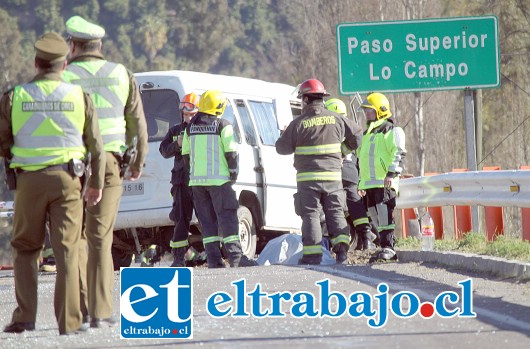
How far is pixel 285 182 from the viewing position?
18.3 metres

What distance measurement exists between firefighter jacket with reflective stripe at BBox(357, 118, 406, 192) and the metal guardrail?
3.42 feet

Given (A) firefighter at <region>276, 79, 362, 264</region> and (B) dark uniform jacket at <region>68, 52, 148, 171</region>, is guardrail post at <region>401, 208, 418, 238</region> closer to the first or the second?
(A) firefighter at <region>276, 79, 362, 264</region>

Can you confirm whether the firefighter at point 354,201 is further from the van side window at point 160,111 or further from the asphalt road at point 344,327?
the asphalt road at point 344,327

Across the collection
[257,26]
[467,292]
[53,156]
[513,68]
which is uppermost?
[257,26]

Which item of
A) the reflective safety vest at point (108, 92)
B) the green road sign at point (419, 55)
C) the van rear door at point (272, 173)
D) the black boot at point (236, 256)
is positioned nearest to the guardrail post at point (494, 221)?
the van rear door at point (272, 173)

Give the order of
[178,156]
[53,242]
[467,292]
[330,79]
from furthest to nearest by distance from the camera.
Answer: [330,79] < [178,156] < [467,292] < [53,242]

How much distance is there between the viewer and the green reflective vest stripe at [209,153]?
1596cm

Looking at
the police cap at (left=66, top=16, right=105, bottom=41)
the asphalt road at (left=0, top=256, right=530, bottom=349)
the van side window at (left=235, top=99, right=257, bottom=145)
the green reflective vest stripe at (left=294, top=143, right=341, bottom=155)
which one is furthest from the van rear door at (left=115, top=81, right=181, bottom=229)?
the police cap at (left=66, top=16, right=105, bottom=41)

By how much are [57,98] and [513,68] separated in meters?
43.2

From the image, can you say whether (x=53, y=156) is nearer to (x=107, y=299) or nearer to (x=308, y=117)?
(x=107, y=299)

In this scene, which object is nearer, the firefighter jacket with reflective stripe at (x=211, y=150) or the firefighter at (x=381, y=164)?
the firefighter at (x=381, y=164)

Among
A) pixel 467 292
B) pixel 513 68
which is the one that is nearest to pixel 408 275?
pixel 467 292

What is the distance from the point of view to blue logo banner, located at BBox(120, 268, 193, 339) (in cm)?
867

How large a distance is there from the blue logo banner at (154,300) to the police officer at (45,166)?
657 mm
